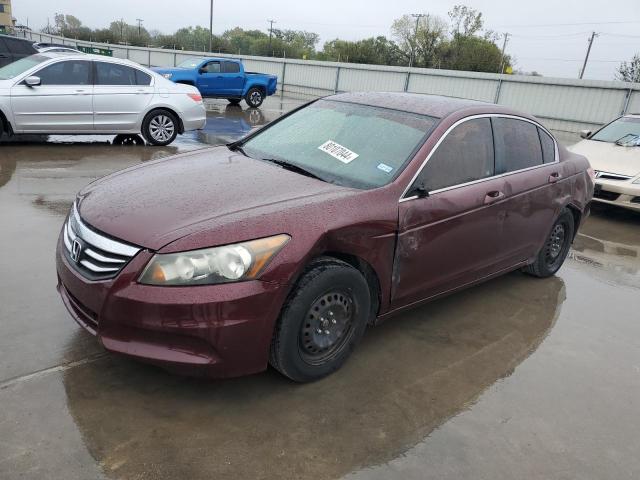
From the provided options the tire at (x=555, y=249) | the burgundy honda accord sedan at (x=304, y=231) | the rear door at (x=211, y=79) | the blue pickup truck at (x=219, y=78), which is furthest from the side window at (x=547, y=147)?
the rear door at (x=211, y=79)

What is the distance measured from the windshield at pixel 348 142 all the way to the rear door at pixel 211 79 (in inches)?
583

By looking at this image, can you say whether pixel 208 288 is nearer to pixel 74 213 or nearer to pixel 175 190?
pixel 175 190

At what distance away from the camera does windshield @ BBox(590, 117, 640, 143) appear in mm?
8547

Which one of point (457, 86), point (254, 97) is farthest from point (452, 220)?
point (457, 86)

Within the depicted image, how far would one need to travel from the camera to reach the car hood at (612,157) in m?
7.52

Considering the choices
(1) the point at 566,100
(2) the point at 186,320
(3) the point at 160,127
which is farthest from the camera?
(1) the point at 566,100

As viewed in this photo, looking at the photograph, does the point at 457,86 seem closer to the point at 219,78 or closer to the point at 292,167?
the point at 219,78

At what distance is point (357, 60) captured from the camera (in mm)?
60188

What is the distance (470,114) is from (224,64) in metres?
15.9

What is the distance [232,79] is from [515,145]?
1539 cm

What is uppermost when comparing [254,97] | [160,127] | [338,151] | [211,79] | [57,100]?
[338,151]

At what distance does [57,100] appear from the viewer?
8.42 meters

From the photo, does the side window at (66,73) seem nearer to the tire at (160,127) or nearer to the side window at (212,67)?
the tire at (160,127)

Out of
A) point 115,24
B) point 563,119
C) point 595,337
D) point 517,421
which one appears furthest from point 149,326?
point 115,24
